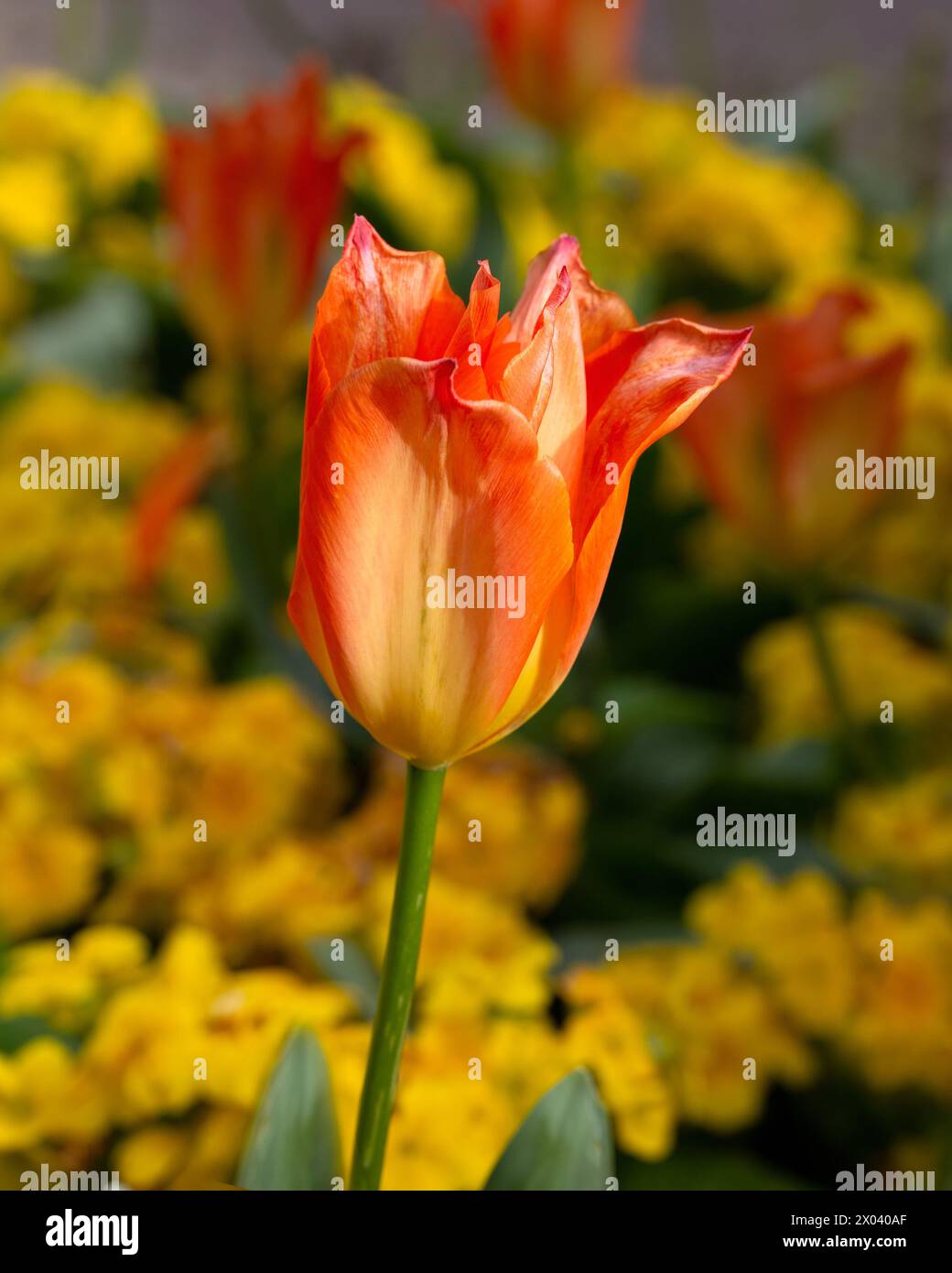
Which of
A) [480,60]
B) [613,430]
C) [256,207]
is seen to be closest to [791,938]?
[613,430]

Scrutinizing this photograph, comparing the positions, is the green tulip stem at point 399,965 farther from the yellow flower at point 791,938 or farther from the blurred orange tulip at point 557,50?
the blurred orange tulip at point 557,50

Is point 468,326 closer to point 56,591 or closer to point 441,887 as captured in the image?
point 441,887

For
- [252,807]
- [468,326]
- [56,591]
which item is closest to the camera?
[468,326]

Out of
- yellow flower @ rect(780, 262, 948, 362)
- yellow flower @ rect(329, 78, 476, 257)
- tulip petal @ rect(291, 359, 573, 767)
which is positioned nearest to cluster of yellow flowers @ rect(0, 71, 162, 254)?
yellow flower @ rect(329, 78, 476, 257)

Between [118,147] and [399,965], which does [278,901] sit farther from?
[118,147]

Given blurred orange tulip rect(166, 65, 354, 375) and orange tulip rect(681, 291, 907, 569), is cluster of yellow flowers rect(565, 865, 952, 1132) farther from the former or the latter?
blurred orange tulip rect(166, 65, 354, 375)

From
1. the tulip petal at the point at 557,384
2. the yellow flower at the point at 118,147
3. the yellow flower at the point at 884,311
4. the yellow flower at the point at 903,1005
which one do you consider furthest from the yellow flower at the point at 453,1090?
the yellow flower at the point at 118,147

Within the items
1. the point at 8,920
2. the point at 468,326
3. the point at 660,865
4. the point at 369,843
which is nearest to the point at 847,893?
the point at 660,865
